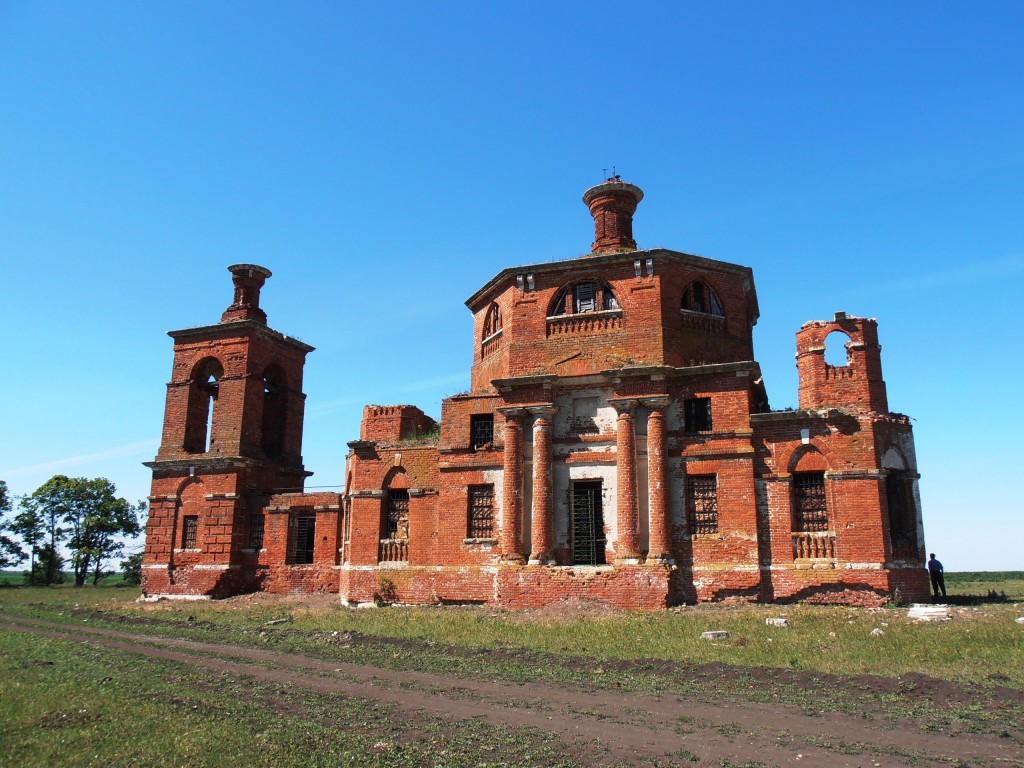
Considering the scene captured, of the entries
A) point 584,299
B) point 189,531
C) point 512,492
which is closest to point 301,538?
point 189,531

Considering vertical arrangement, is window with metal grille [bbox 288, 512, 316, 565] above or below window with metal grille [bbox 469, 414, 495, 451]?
below

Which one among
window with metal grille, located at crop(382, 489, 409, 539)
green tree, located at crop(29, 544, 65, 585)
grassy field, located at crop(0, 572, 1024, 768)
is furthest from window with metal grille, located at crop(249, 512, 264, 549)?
green tree, located at crop(29, 544, 65, 585)

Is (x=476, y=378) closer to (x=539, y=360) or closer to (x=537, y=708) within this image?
(x=539, y=360)

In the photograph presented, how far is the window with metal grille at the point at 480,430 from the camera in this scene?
21875 millimetres


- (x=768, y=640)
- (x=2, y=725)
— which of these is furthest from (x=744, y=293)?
(x=2, y=725)

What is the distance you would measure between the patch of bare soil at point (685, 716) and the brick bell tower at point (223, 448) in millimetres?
15274

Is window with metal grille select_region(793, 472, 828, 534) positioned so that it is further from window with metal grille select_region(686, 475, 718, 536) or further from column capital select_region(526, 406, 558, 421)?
column capital select_region(526, 406, 558, 421)

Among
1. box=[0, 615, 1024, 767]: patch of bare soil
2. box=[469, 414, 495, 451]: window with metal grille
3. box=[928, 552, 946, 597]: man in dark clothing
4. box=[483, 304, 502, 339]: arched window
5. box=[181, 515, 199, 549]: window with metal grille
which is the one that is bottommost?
box=[0, 615, 1024, 767]: patch of bare soil

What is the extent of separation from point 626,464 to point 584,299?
17.0 ft

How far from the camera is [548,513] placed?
20219 mm

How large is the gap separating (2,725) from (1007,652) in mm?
14104

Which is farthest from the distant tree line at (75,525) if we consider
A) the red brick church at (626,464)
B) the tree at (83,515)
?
the red brick church at (626,464)

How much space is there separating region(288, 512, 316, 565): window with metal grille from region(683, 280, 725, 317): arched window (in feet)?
50.3

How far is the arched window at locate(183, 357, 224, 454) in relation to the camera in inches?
1160
